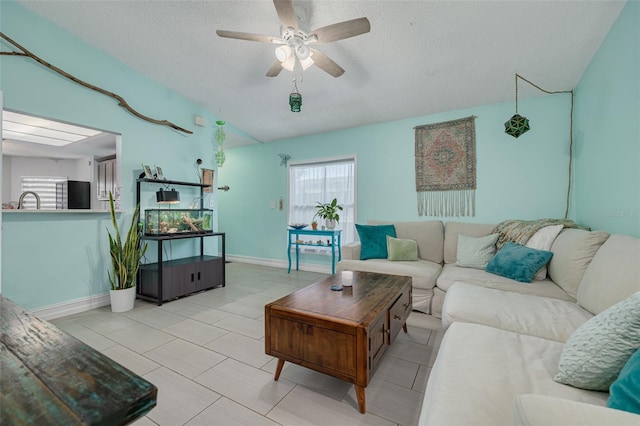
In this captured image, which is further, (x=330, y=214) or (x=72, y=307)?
(x=330, y=214)

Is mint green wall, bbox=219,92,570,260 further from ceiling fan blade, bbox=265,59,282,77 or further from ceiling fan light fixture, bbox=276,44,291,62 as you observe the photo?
ceiling fan light fixture, bbox=276,44,291,62

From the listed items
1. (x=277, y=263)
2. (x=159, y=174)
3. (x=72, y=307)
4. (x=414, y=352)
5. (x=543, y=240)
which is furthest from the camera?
(x=277, y=263)

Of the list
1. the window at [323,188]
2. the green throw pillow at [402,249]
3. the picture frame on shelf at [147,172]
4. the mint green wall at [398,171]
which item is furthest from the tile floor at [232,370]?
the window at [323,188]

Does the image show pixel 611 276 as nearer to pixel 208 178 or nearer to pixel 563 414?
pixel 563 414

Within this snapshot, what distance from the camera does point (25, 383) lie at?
42cm

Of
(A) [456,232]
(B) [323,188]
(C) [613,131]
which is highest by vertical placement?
(C) [613,131]

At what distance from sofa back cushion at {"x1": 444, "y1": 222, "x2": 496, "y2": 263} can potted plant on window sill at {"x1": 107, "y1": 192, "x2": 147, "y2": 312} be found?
139 inches

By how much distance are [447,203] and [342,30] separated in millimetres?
2514

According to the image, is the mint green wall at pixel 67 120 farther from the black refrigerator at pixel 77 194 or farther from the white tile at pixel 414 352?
the white tile at pixel 414 352

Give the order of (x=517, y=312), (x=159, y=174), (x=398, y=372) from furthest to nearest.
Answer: (x=159, y=174), (x=398, y=372), (x=517, y=312)

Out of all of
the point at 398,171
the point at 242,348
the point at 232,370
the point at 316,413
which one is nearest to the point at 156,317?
the point at 242,348

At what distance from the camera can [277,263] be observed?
4848 mm

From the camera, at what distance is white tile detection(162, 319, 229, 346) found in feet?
7.01

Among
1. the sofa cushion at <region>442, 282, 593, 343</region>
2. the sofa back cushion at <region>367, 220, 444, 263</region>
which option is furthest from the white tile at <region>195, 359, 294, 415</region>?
the sofa back cushion at <region>367, 220, 444, 263</region>
